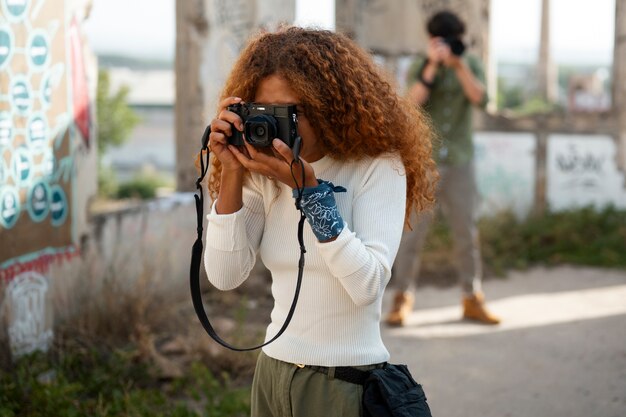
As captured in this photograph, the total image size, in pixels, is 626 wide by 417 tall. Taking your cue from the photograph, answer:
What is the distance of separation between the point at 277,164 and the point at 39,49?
2.59 meters

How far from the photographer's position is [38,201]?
4.11 metres

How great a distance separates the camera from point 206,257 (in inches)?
84.2

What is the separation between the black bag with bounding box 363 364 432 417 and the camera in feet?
6.34

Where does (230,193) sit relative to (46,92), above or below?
below

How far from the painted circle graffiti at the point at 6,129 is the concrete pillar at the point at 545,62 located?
28496 millimetres

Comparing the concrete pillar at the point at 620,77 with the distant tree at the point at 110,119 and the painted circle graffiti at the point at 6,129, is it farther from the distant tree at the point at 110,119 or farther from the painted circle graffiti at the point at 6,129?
the distant tree at the point at 110,119

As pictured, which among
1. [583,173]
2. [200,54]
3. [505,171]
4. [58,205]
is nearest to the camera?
[58,205]

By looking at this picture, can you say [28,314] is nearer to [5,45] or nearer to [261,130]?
[5,45]

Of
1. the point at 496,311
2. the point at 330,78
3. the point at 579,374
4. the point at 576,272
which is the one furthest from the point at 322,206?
the point at 576,272

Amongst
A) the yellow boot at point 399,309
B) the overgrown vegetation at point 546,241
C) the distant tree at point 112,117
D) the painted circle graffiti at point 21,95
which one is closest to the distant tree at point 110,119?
the distant tree at point 112,117

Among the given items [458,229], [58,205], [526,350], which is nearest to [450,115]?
[458,229]

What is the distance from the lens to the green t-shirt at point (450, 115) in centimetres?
519

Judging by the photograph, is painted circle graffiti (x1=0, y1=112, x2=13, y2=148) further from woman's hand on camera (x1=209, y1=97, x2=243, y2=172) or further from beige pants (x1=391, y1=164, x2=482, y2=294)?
beige pants (x1=391, y1=164, x2=482, y2=294)

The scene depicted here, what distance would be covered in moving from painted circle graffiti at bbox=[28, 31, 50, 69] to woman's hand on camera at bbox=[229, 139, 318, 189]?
7.93ft
